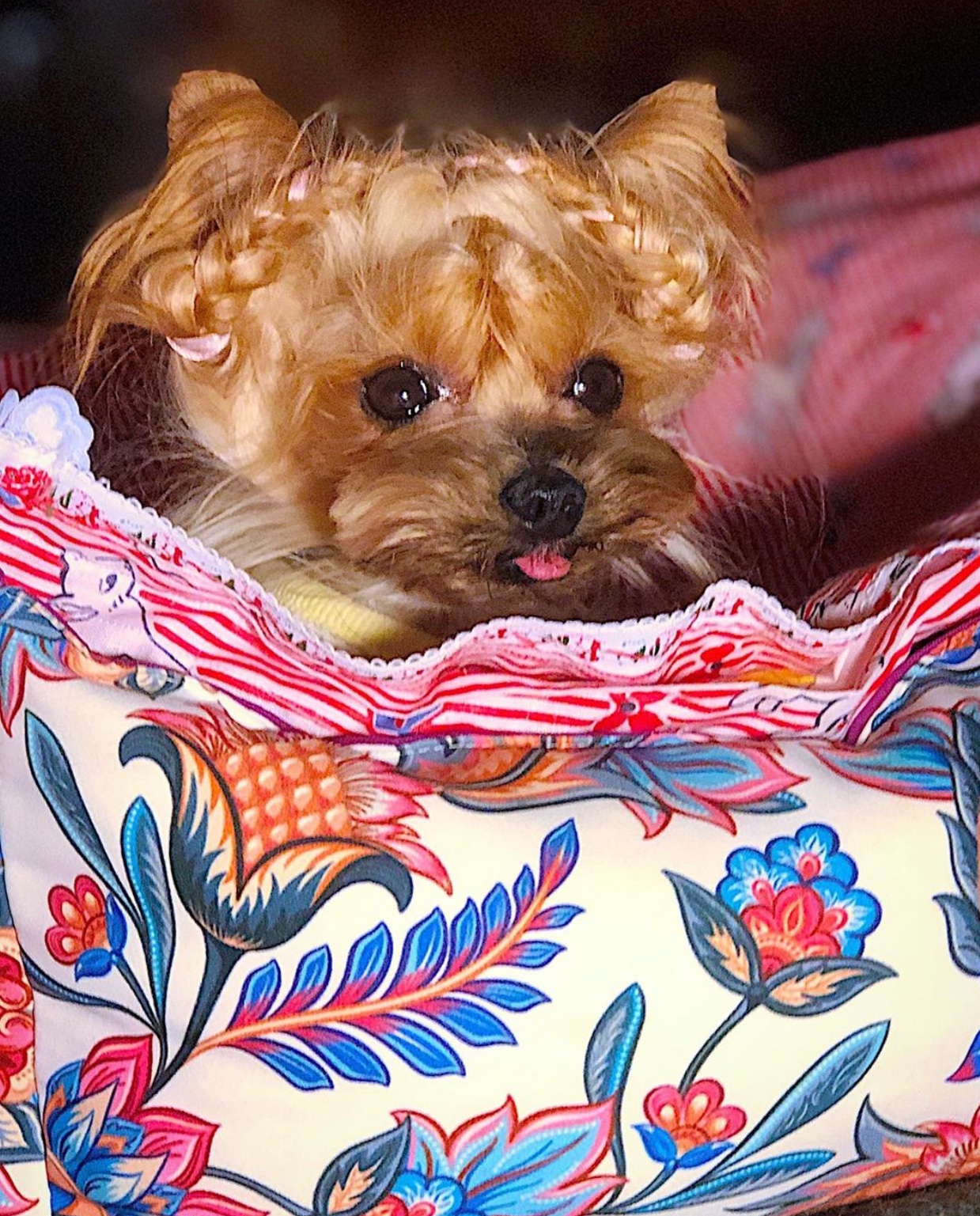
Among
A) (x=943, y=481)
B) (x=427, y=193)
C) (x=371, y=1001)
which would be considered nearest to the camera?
(x=371, y=1001)

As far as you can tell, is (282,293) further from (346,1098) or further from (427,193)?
(346,1098)

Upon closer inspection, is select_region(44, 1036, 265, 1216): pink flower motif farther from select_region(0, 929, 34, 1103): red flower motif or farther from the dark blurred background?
the dark blurred background

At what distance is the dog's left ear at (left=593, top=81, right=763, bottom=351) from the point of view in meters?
0.89

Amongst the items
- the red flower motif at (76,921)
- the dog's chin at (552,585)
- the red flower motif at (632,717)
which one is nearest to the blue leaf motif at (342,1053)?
the red flower motif at (76,921)

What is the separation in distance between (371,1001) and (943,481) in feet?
2.27

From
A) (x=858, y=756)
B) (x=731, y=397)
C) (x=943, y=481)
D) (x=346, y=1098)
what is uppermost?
(x=731, y=397)

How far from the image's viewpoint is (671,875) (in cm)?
58

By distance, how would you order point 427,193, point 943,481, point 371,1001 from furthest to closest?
point 943,481 → point 427,193 → point 371,1001

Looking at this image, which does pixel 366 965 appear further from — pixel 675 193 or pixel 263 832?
pixel 675 193

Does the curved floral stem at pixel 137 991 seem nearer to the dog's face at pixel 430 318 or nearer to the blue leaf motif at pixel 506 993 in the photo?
the blue leaf motif at pixel 506 993

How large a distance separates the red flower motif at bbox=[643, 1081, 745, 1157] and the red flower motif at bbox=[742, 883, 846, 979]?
61 millimetres

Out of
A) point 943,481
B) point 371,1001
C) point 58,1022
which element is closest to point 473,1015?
point 371,1001

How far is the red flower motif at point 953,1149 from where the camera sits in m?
0.63

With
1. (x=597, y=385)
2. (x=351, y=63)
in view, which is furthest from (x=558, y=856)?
(x=351, y=63)
